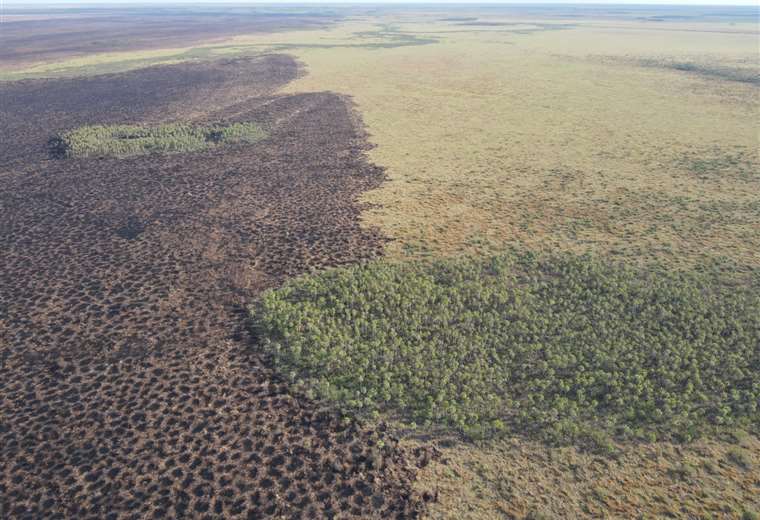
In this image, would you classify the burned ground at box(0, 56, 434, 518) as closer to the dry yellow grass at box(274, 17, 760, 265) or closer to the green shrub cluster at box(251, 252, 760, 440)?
the green shrub cluster at box(251, 252, 760, 440)

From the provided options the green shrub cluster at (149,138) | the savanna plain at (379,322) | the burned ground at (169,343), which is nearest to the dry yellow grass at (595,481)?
the savanna plain at (379,322)

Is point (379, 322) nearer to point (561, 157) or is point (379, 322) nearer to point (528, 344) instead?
point (528, 344)

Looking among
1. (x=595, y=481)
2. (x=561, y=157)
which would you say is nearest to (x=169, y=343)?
(x=595, y=481)

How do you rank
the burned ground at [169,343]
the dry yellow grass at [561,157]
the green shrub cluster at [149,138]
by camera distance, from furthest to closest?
the green shrub cluster at [149,138]
the dry yellow grass at [561,157]
the burned ground at [169,343]

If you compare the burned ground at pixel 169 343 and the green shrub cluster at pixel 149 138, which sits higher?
the burned ground at pixel 169 343

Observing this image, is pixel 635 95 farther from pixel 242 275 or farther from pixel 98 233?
pixel 98 233

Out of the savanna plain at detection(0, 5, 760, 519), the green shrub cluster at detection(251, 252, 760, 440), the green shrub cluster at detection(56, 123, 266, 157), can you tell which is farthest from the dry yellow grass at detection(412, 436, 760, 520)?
the green shrub cluster at detection(56, 123, 266, 157)

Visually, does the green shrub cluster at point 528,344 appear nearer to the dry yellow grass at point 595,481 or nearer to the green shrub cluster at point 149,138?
the dry yellow grass at point 595,481

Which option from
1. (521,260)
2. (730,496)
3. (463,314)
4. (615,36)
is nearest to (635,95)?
(521,260)
